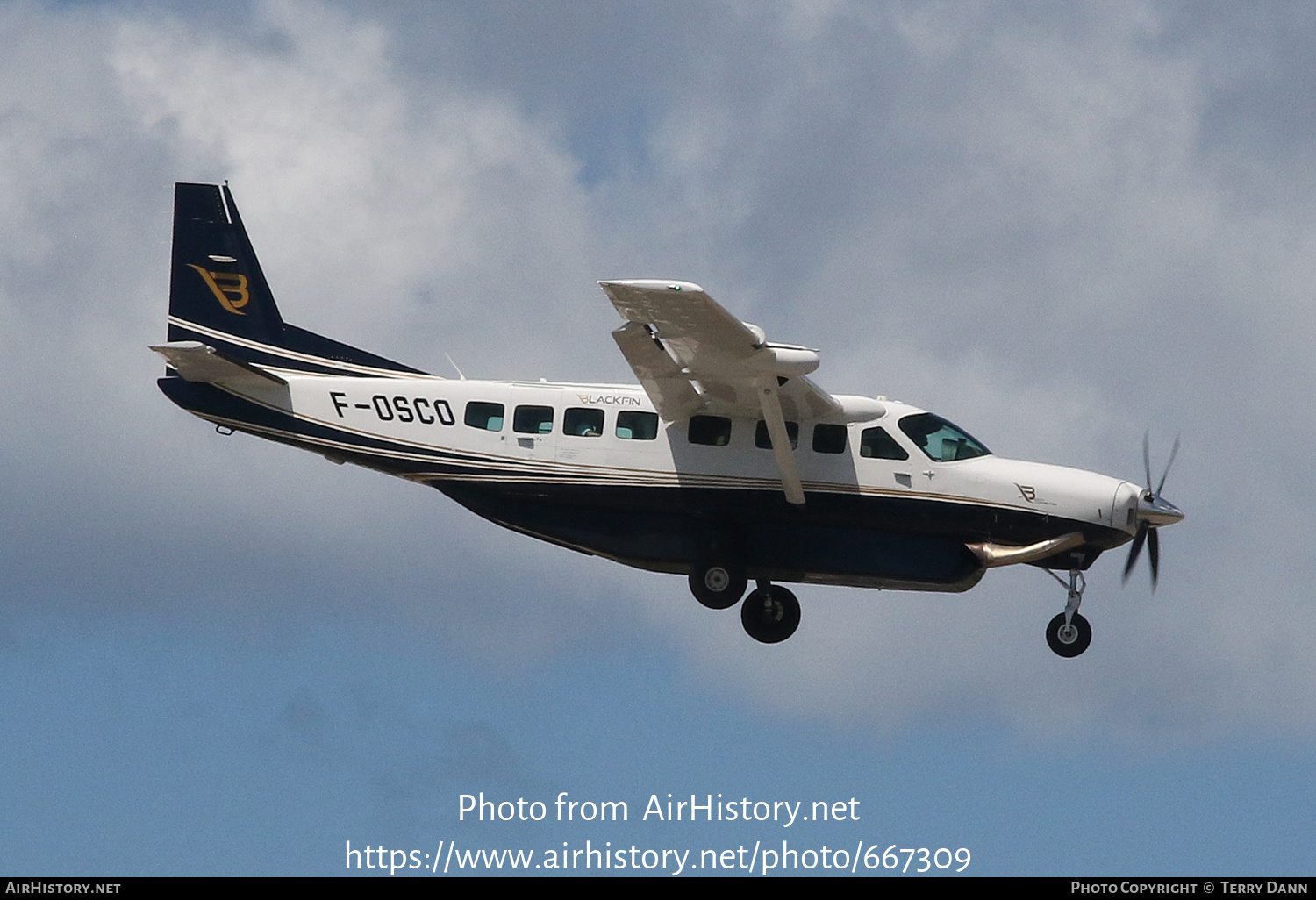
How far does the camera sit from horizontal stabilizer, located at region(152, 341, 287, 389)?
31594 millimetres

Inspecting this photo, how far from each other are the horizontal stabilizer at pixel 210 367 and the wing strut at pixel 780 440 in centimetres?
871

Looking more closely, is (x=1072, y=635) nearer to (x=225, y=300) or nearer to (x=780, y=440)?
(x=780, y=440)

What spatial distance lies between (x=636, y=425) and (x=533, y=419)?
180cm

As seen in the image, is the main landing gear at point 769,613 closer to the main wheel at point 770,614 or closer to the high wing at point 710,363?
the main wheel at point 770,614

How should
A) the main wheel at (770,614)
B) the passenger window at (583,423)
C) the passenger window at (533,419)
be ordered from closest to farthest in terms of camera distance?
the passenger window at (583,423)
the passenger window at (533,419)
the main wheel at (770,614)

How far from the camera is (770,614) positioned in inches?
1277

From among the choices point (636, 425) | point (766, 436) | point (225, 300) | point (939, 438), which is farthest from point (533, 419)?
point (939, 438)

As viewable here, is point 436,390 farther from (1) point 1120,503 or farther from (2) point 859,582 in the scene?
(1) point 1120,503

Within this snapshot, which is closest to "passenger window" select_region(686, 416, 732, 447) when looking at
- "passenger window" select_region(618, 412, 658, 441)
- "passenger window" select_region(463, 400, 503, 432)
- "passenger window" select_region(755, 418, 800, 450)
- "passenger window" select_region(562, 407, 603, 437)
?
"passenger window" select_region(755, 418, 800, 450)

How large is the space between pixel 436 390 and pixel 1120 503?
1174 centimetres

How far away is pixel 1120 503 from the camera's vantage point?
1214 inches

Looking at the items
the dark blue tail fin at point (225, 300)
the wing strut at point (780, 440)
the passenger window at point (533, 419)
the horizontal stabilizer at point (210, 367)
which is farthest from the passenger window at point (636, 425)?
the horizontal stabilizer at point (210, 367)

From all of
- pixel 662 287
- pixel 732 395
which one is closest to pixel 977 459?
pixel 732 395

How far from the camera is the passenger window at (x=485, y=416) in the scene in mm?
31797
